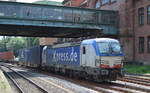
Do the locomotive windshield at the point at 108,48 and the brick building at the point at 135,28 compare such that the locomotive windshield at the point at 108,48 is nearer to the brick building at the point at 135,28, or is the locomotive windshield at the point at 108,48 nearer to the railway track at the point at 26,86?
the railway track at the point at 26,86

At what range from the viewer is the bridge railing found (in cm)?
3828

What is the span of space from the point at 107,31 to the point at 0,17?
14.2 m

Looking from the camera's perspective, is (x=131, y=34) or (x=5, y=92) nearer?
(x=5, y=92)

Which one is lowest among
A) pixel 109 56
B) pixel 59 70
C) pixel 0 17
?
pixel 59 70

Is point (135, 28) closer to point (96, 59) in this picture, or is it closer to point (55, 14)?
point (55, 14)

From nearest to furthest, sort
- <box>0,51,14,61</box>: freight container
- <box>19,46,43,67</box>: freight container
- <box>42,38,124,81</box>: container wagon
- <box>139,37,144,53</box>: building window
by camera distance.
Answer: <box>42,38,124,81</box>: container wagon < <box>139,37,144,53</box>: building window < <box>19,46,43,67</box>: freight container < <box>0,51,14,61</box>: freight container

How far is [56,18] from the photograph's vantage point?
40188 mm

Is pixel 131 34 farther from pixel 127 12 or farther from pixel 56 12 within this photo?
pixel 56 12

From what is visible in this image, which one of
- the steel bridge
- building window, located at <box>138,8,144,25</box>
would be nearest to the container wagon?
the steel bridge

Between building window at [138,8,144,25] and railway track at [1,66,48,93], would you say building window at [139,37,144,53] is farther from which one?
railway track at [1,66,48,93]

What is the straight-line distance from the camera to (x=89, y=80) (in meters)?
23.1

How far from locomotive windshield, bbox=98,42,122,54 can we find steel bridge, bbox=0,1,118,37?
60.6 ft

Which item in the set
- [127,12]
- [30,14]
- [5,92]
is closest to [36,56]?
[30,14]

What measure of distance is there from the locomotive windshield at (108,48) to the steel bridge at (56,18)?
18.5 m
